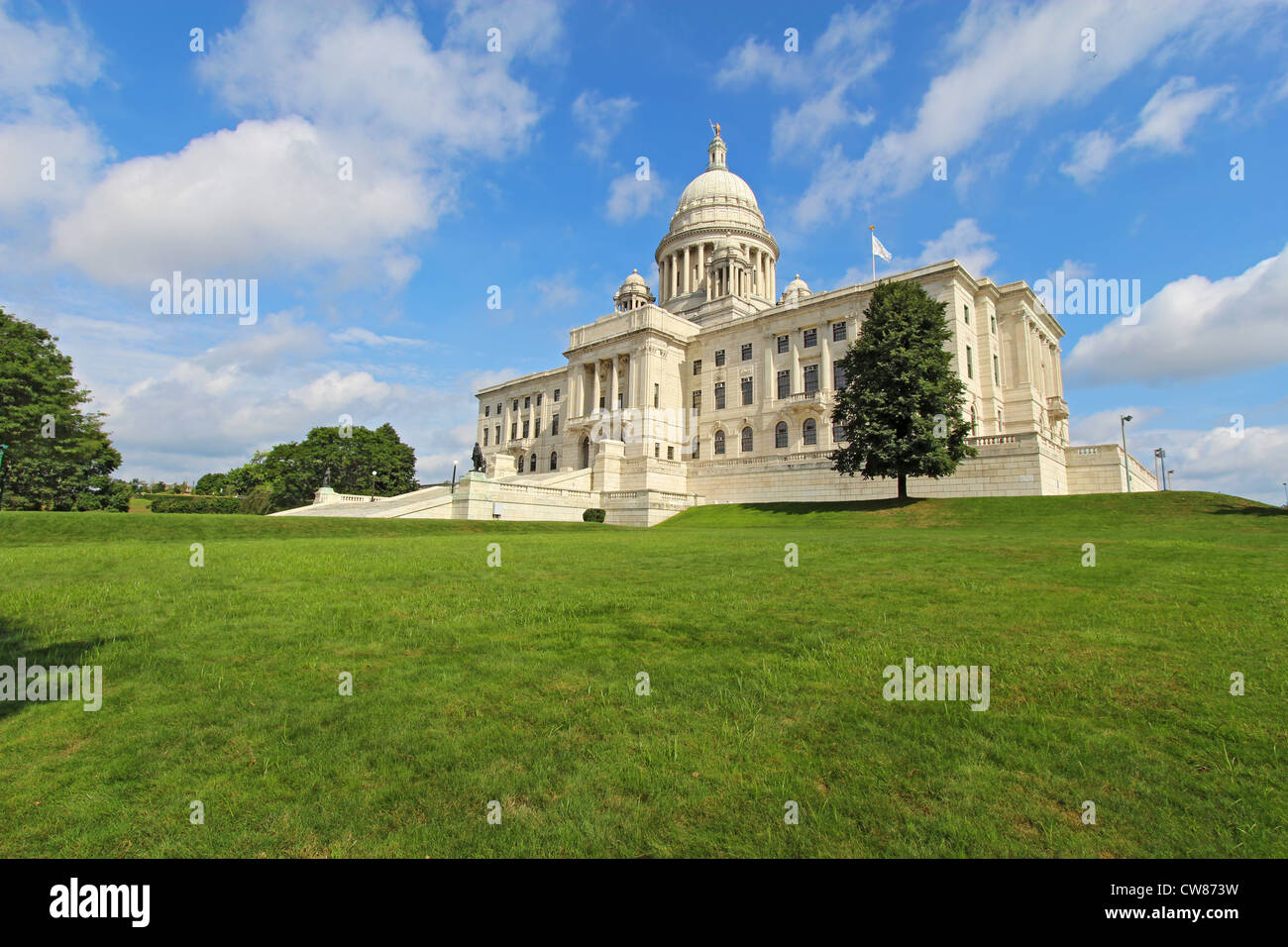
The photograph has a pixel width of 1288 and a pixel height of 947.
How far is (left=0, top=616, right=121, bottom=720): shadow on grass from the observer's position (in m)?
8.28

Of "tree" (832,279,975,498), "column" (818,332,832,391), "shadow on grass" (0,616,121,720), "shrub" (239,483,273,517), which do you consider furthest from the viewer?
"shrub" (239,483,273,517)

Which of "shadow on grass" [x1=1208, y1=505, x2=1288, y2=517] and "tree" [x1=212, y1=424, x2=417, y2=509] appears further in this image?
"tree" [x1=212, y1=424, x2=417, y2=509]

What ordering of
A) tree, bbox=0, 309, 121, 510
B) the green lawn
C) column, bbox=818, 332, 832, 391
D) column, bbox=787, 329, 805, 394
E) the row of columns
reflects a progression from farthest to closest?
the row of columns
column, bbox=787, 329, 805, 394
column, bbox=818, 332, 832, 391
tree, bbox=0, 309, 121, 510
the green lawn

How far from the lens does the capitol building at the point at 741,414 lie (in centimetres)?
3912

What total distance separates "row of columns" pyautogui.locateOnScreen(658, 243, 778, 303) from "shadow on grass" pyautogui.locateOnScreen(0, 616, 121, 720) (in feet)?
267

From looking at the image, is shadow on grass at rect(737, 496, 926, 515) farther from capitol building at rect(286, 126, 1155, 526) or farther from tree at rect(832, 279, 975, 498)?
capitol building at rect(286, 126, 1155, 526)

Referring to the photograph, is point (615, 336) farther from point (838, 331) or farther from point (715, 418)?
point (838, 331)

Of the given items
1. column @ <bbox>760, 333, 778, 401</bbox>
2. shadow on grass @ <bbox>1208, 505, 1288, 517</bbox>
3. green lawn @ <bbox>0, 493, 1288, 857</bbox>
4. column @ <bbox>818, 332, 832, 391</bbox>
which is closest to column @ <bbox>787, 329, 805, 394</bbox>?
column @ <bbox>760, 333, 778, 401</bbox>

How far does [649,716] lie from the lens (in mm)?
6465

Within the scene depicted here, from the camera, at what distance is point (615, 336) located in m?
66.1

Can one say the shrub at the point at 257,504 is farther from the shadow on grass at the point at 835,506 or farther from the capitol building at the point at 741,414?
the shadow on grass at the point at 835,506

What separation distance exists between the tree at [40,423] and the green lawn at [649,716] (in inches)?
1717
